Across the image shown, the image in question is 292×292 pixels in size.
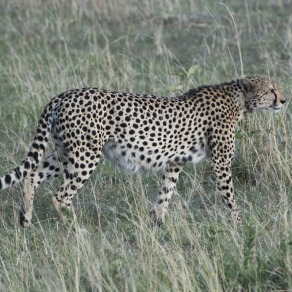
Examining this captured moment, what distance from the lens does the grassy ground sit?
530 cm

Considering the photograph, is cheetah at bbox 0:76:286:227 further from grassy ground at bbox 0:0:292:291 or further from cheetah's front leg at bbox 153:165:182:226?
grassy ground at bbox 0:0:292:291

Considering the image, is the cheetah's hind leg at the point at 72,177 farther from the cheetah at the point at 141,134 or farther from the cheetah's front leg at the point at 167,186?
the cheetah's front leg at the point at 167,186

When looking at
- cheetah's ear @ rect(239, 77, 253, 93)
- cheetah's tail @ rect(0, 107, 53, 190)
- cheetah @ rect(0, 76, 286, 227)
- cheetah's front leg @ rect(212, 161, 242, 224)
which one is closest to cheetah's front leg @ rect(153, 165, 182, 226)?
cheetah @ rect(0, 76, 286, 227)

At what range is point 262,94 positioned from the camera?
7180 mm

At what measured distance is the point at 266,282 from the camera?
16.8 ft

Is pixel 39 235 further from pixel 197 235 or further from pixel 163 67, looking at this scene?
pixel 163 67

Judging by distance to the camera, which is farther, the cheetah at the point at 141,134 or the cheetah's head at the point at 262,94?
the cheetah's head at the point at 262,94

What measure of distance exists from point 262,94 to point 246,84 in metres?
0.14

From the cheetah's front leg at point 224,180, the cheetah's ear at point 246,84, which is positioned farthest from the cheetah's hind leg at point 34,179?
the cheetah's ear at point 246,84

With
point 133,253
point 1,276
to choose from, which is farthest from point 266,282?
point 1,276

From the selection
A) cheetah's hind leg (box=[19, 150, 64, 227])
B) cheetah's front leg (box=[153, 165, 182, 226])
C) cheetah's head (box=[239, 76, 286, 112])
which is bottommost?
cheetah's front leg (box=[153, 165, 182, 226])

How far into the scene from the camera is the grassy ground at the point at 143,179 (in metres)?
5.30

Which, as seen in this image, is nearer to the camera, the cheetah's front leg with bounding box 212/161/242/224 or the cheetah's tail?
the cheetah's tail

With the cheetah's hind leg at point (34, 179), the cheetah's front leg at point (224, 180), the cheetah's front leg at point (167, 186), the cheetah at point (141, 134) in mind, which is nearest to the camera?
the cheetah at point (141, 134)
